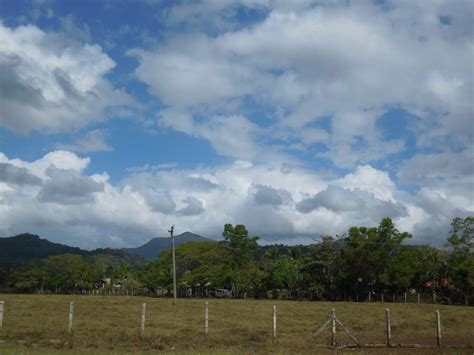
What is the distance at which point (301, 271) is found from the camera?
254ft

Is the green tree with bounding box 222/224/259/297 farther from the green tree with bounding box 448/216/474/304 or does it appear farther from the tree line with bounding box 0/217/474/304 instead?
the green tree with bounding box 448/216/474/304

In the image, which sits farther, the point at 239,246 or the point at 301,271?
the point at 239,246

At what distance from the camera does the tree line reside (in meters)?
65.0

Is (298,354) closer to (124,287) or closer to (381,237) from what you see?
(381,237)

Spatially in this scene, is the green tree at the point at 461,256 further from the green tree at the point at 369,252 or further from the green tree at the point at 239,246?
the green tree at the point at 239,246

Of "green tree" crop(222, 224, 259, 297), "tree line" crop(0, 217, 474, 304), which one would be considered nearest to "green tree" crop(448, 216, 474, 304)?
"tree line" crop(0, 217, 474, 304)

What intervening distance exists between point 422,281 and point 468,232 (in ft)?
36.7

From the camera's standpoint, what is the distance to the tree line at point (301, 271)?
65000 millimetres

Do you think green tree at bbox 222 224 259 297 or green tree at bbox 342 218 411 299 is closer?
green tree at bbox 342 218 411 299

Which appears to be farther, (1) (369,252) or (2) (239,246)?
(2) (239,246)

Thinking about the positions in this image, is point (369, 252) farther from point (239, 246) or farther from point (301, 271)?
point (239, 246)

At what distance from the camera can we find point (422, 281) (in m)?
67.4

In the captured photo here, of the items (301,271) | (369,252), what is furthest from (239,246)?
(369,252)

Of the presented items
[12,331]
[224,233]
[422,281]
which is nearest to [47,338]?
[12,331]
